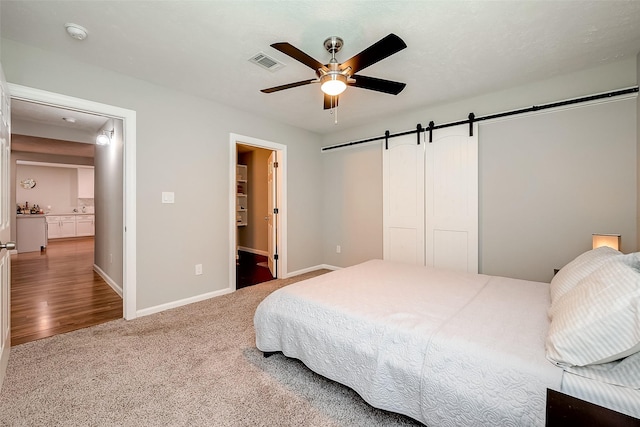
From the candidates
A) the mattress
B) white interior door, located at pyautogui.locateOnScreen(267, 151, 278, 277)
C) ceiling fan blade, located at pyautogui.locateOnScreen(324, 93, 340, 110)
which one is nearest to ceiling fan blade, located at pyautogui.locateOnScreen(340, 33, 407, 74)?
ceiling fan blade, located at pyautogui.locateOnScreen(324, 93, 340, 110)

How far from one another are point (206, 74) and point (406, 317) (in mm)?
2844

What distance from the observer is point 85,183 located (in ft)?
30.3

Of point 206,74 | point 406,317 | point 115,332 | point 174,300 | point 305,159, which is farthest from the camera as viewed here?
point 305,159

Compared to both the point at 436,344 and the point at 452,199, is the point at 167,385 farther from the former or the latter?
the point at 452,199

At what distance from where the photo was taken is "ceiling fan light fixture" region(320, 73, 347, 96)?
6.77 feet

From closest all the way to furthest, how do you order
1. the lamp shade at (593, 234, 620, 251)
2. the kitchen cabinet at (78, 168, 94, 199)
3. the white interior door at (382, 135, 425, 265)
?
the lamp shade at (593, 234, 620, 251), the white interior door at (382, 135, 425, 265), the kitchen cabinet at (78, 168, 94, 199)

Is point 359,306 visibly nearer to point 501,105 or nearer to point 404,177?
point 404,177

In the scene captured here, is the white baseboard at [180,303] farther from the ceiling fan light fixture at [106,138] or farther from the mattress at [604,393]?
the mattress at [604,393]

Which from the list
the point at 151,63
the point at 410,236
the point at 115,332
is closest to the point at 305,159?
the point at 410,236

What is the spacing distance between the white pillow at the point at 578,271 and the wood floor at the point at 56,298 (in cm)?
384

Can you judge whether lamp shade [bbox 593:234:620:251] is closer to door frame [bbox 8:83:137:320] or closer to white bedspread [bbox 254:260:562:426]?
white bedspread [bbox 254:260:562:426]

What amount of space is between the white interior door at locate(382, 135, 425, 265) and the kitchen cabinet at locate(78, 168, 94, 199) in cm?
1008

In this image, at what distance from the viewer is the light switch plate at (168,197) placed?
3119 millimetres

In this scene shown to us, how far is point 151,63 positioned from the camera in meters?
2.57
